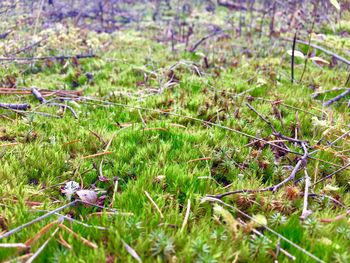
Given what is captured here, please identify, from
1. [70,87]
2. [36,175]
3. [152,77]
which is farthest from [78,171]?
[152,77]

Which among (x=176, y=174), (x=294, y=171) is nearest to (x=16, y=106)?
(x=176, y=174)

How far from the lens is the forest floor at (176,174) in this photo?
6.23 feet

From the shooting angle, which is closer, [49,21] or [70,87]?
[70,87]

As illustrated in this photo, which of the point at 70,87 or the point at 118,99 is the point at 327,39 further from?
the point at 70,87

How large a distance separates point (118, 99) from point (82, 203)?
2366 mm

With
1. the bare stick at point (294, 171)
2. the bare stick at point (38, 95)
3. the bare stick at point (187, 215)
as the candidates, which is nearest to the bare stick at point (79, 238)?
the bare stick at point (187, 215)

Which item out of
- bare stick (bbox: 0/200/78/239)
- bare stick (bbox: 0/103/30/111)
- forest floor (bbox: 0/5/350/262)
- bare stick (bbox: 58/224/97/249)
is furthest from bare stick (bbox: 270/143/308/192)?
bare stick (bbox: 0/103/30/111)

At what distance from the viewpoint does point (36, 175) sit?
2.60 meters

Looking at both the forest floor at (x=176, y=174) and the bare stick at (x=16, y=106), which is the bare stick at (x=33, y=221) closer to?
the forest floor at (x=176, y=174)

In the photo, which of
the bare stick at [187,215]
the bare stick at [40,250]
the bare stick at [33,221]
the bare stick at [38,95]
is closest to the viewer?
the bare stick at [40,250]

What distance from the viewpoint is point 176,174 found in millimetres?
2600

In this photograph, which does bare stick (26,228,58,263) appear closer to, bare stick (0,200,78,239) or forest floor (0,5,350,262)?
forest floor (0,5,350,262)

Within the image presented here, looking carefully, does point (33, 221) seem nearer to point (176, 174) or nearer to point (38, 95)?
point (176, 174)

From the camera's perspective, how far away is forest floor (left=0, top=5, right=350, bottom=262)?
1899 millimetres
